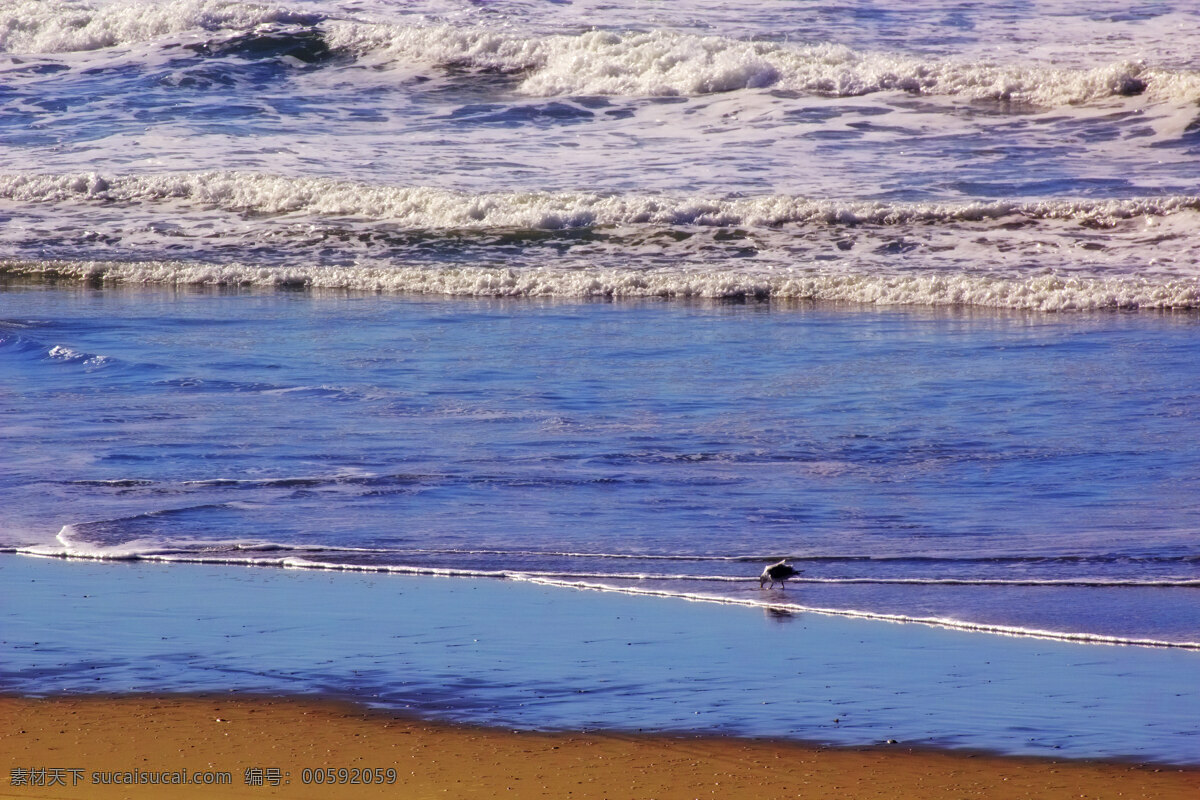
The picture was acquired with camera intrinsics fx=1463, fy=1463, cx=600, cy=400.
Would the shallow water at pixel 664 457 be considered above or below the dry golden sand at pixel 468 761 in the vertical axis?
below

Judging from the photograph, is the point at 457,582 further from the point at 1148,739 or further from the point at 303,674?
the point at 1148,739

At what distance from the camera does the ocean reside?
18.9 feet

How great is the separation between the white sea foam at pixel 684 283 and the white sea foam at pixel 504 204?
1746 millimetres

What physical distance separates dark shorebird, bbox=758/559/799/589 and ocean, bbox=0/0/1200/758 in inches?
3.1

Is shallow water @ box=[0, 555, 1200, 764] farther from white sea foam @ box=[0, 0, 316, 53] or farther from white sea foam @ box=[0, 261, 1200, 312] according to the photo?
white sea foam @ box=[0, 0, 316, 53]

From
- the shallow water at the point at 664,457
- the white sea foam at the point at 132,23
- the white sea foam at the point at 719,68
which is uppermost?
the white sea foam at the point at 132,23

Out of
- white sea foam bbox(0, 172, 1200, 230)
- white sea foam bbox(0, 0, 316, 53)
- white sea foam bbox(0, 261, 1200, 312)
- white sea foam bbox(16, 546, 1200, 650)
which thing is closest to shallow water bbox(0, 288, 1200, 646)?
white sea foam bbox(16, 546, 1200, 650)

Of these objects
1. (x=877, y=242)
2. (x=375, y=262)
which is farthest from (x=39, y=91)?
(x=877, y=242)

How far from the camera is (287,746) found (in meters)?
3.79

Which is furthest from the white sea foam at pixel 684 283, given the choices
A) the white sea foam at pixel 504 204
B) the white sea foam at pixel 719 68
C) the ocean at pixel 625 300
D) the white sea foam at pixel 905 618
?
the white sea foam at pixel 719 68

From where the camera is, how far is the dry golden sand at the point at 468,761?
3.48m

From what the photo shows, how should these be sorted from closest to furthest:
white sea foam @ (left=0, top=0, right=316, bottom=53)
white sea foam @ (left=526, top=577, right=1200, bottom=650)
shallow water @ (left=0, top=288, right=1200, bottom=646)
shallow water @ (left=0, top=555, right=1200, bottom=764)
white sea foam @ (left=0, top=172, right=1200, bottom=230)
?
1. shallow water @ (left=0, top=555, right=1200, bottom=764)
2. white sea foam @ (left=526, top=577, right=1200, bottom=650)
3. shallow water @ (left=0, top=288, right=1200, bottom=646)
4. white sea foam @ (left=0, top=172, right=1200, bottom=230)
5. white sea foam @ (left=0, top=0, right=316, bottom=53)

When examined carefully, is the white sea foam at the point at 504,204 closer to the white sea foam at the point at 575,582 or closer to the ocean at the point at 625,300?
the ocean at the point at 625,300

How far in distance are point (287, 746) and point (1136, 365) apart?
6771mm
